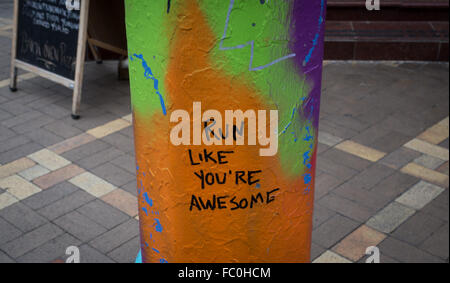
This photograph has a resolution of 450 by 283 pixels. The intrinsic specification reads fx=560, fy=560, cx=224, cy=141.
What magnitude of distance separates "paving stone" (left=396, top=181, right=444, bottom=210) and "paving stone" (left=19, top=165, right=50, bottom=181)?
3156 mm

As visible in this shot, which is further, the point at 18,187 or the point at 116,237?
the point at 18,187

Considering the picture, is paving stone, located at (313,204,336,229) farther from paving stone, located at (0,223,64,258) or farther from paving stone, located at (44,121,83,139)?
paving stone, located at (44,121,83,139)

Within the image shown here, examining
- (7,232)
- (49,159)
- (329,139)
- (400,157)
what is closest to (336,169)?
(329,139)

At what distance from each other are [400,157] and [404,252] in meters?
1.54

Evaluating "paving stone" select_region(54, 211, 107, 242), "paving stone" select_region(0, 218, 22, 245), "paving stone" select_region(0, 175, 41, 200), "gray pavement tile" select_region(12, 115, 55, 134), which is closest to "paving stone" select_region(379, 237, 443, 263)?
"paving stone" select_region(54, 211, 107, 242)

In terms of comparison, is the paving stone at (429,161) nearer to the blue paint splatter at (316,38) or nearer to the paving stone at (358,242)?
the paving stone at (358,242)

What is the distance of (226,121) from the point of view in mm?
1556

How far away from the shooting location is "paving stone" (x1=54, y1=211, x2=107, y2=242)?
169 inches

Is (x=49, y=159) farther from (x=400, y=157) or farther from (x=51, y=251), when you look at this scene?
(x=400, y=157)

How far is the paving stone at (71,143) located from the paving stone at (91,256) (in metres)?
1.53

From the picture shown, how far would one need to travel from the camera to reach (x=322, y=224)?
14.9ft

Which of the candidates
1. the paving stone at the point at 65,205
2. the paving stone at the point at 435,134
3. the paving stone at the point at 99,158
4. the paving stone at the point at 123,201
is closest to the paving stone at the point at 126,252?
the paving stone at the point at 123,201
